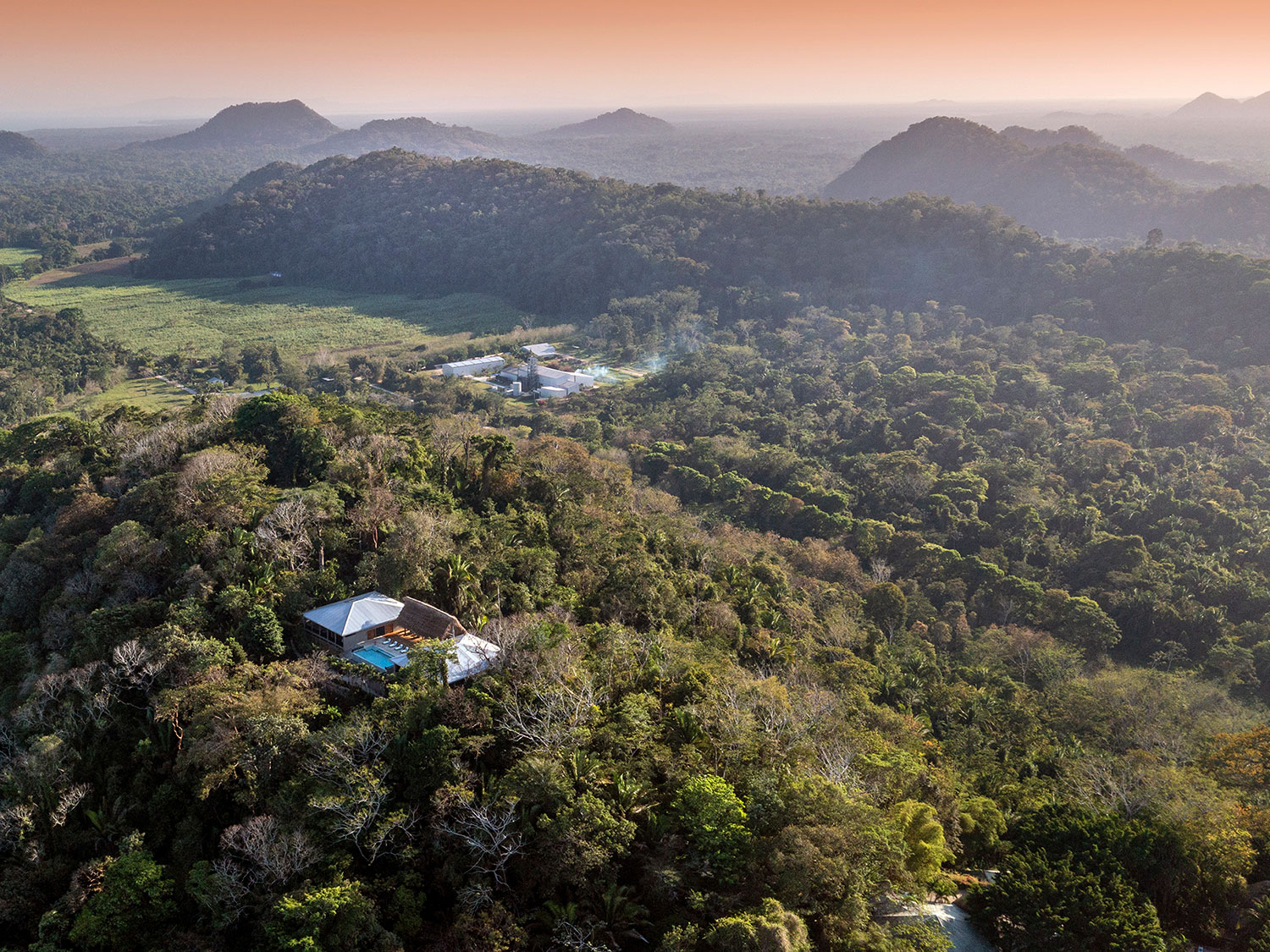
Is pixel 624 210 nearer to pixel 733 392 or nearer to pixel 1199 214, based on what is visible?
pixel 733 392

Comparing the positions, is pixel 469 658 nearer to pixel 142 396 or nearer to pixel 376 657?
pixel 376 657

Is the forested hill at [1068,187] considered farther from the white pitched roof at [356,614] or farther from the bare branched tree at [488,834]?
the bare branched tree at [488,834]

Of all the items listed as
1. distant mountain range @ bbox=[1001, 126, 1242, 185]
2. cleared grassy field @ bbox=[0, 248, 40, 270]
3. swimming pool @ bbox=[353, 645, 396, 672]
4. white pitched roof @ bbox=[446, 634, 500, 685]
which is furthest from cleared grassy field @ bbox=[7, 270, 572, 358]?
distant mountain range @ bbox=[1001, 126, 1242, 185]

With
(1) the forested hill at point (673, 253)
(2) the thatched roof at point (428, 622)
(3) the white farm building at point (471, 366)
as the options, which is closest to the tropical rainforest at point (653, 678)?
(2) the thatched roof at point (428, 622)

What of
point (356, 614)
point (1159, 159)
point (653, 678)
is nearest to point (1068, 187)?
point (1159, 159)

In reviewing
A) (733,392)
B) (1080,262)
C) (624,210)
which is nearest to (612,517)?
(733,392)

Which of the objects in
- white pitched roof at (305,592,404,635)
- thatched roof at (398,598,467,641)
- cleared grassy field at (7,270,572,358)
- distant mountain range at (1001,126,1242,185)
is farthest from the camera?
distant mountain range at (1001,126,1242,185)

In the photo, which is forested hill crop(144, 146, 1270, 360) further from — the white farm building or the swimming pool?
the swimming pool
